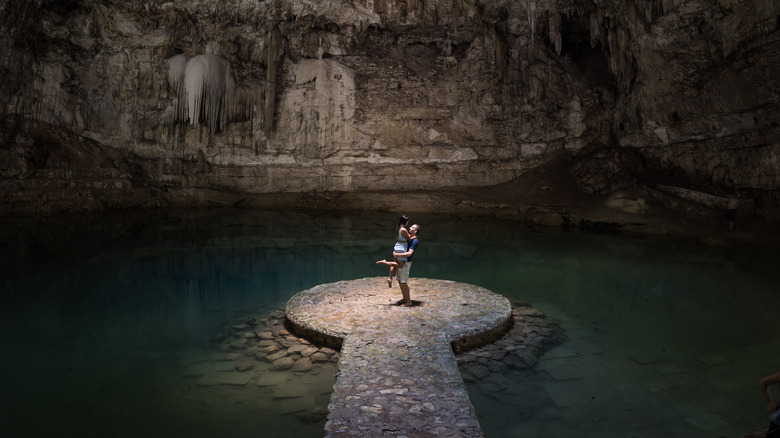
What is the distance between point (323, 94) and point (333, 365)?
16.2 metres

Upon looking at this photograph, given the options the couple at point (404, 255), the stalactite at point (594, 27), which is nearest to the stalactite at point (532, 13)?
the stalactite at point (594, 27)

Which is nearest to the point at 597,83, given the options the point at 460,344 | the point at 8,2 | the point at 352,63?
the point at 352,63

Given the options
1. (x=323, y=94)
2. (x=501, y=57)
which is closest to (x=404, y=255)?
(x=323, y=94)

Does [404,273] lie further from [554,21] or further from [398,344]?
[554,21]

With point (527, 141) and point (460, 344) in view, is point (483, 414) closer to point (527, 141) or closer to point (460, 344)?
point (460, 344)

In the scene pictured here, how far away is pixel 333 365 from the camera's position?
4988 mm

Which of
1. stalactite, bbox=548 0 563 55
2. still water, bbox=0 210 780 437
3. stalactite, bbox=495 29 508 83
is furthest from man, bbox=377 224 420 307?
stalactite, bbox=495 29 508 83

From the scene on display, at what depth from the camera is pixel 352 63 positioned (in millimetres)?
19703

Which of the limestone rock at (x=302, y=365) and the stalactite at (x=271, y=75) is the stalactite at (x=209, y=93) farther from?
the limestone rock at (x=302, y=365)

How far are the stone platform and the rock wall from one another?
41.9ft

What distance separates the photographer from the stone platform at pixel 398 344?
3.57m

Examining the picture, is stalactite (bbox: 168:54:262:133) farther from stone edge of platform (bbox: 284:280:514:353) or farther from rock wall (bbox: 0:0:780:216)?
stone edge of platform (bbox: 284:280:514:353)

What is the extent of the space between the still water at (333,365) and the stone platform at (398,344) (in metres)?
0.38

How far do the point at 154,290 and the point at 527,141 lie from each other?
49.7ft
